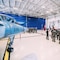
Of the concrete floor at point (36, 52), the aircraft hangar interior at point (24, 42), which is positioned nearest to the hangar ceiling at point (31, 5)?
the aircraft hangar interior at point (24, 42)

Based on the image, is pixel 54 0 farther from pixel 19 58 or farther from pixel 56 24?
pixel 56 24

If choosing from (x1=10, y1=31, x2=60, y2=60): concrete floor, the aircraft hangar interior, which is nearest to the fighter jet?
the aircraft hangar interior

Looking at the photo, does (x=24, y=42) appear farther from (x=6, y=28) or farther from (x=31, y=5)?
(x=31, y=5)

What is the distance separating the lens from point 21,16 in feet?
59.2

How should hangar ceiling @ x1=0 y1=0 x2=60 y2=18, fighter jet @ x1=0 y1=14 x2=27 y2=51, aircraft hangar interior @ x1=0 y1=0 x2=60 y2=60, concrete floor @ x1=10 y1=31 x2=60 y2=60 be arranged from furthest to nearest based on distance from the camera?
hangar ceiling @ x1=0 y1=0 x2=60 y2=18 → concrete floor @ x1=10 y1=31 x2=60 y2=60 → aircraft hangar interior @ x1=0 y1=0 x2=60 y2=60 → fighter jet @ x1=0 y1=14 x2=27 y2=51

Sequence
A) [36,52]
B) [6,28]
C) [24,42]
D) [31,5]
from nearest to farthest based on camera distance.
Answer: [6,28], [36,52], [24,42], [31,5]

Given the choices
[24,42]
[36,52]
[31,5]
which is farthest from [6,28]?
[31,5]

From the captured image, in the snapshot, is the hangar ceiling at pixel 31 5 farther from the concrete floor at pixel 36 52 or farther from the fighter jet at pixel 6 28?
the fighter jet at pixel 6 28

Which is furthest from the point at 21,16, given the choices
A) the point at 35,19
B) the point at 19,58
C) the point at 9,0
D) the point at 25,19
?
the point at 19,58

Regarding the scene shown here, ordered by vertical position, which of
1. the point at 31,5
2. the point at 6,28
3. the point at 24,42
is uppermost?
the point at 31,5

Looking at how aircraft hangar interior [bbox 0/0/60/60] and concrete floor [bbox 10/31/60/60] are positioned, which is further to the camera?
concrete floor [bbox 10/31/60/60]

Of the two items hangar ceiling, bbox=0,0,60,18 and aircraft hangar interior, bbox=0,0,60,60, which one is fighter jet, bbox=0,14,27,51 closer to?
aircraft hangar interior, bbox=0,0,60,60

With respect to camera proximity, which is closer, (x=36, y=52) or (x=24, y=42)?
(x=36, y=52)

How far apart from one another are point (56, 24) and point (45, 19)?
4.90m
